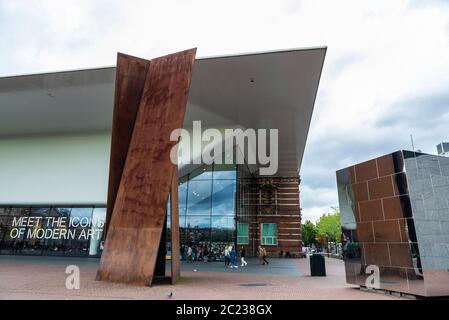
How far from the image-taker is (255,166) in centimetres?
3209

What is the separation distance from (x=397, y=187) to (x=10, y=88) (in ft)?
64.6

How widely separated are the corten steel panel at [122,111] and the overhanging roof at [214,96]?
3.77 meters

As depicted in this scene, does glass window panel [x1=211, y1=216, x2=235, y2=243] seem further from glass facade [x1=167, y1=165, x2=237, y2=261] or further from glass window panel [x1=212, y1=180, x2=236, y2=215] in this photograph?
glass window panel [x1=212, y1=180, x2=236, y2=215]

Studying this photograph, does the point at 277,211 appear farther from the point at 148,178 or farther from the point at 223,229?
the point at 148,178

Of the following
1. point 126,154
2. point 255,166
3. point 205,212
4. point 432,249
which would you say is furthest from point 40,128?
point 432,249

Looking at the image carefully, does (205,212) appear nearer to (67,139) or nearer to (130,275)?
(67,139)

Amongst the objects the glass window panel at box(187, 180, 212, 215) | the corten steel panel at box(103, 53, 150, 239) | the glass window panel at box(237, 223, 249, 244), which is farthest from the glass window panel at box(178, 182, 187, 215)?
the corten steel panel at box(103, 53, 150, 239)

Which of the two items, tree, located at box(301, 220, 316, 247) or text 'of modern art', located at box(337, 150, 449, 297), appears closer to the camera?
text 'of modern art', located at box(337, 150, 449, 297)

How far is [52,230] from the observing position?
25.0m

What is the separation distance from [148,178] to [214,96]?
8543 millimetres

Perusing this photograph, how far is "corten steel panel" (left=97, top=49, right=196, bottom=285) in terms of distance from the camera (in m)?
9.84

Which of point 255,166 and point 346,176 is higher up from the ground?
point 255,166

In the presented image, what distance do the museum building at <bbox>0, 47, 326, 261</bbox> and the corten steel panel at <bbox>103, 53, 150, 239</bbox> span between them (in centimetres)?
470

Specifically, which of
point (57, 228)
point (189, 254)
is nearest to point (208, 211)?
point (189, 254)
